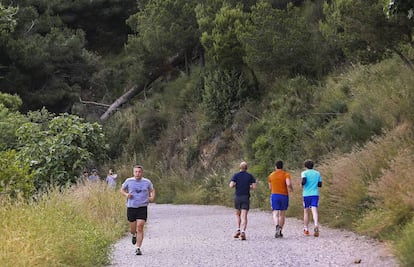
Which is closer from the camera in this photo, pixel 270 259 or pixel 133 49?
pixel 270 259

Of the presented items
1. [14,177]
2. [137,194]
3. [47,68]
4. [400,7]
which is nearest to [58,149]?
[14,177]

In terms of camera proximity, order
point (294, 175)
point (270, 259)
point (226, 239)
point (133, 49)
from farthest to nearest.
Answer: point (133, 49) → point (294, 175) → point (226, 239) → point (270, 259)

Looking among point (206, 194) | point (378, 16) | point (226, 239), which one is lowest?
point (206, 194)

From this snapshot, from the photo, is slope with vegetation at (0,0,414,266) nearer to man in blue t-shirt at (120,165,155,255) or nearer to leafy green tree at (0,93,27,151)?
leafy green tree at (0,93,27,151)

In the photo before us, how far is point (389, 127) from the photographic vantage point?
1841cm

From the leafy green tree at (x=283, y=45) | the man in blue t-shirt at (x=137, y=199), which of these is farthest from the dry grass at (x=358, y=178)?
the leafy green tree at (x=283, y=45)

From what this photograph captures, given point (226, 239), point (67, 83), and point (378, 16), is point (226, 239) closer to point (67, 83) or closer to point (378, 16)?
point (378, 16)

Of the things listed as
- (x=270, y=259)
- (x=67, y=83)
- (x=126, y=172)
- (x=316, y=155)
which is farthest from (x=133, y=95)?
(x=270, y=259)

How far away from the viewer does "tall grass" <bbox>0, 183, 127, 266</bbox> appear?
840cm

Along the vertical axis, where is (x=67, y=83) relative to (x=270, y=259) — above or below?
above

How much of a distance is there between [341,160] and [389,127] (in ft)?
6.64

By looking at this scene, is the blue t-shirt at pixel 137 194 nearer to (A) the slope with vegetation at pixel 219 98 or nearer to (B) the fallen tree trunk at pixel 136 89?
(A) the slope with vegetation at pixel 219 98

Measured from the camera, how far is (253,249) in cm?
1245

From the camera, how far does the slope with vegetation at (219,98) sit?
1596 centimetres
